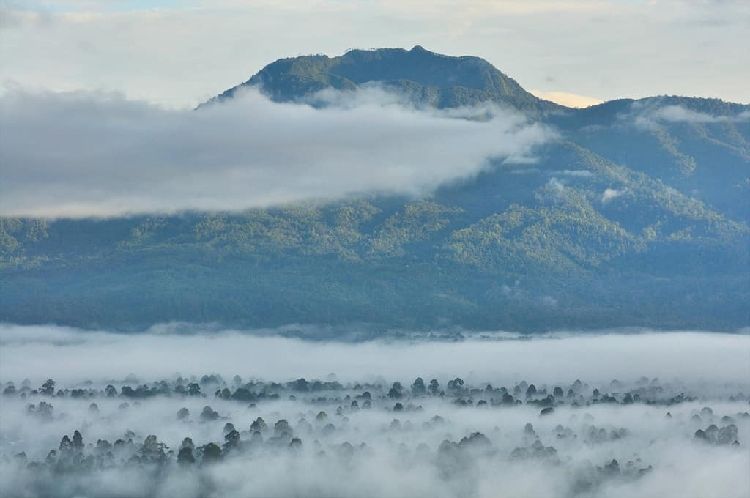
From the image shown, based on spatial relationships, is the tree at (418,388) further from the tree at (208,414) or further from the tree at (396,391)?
the tree at (208,414)

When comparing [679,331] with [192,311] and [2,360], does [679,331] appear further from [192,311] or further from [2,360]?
[2,360]

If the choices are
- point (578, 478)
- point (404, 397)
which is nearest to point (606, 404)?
point (404, 397)

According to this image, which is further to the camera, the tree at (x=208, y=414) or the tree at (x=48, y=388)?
the tree at (x=48, y=388)

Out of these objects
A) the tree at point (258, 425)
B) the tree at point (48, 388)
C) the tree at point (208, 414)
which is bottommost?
the tree at point (48, 388)

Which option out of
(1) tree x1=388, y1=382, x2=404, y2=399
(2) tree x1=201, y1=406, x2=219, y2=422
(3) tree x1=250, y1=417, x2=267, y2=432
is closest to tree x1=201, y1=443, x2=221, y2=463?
(3) tree x1=250, y1=417, x2=267, y2=432

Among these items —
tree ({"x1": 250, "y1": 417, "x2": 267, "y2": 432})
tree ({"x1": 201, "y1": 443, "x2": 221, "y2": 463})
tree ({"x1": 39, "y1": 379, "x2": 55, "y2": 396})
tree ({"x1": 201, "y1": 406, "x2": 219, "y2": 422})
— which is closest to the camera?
tree ({"x1": 201, "y1": 443, "x2": 221, "y2": 463})

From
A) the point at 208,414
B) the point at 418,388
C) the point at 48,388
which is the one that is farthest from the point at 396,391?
the point at 48,388

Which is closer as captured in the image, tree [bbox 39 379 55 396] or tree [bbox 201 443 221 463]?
tree [bbox 201 443 221 463]

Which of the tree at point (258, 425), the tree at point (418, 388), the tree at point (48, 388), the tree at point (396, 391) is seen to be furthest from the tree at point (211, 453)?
the tree at point (48, 388)

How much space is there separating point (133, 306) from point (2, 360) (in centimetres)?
1283

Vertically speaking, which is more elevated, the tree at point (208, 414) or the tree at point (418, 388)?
the tree at point (418, 388)

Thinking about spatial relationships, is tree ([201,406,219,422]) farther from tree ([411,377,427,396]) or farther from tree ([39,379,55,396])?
tree ([39,379,55,396])

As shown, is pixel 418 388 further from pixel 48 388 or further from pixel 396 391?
pixel 48 388

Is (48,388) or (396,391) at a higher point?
(396,391)
